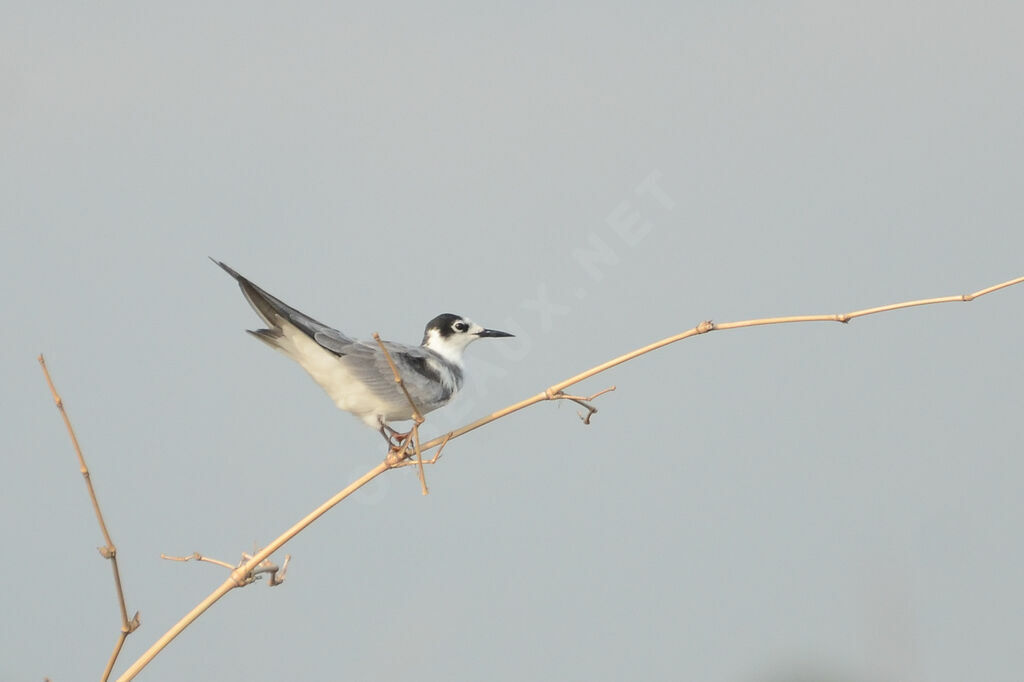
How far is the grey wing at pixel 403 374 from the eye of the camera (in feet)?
13.2

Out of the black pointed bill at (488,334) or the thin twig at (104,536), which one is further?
the black pointed bill at (488,334)

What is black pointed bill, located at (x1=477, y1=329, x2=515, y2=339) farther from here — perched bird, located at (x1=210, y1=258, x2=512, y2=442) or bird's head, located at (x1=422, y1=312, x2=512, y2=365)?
perched bird, located at (x1=210, y1=258, x2=512, y2=442)

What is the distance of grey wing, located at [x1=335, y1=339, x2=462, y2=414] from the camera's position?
403 centimetres

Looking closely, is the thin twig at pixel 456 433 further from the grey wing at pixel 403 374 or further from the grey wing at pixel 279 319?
the grey wing at pixel 403 374

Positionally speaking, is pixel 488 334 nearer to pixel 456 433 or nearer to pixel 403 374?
pixel 403 374

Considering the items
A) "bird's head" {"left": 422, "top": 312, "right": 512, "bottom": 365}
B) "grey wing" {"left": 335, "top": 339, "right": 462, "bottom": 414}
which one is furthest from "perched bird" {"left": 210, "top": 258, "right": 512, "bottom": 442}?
"bird's head" {"left": 422, "top": 312, "right": 512, "bottom": 365}

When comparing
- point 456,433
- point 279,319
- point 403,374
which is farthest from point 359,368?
point 456,433

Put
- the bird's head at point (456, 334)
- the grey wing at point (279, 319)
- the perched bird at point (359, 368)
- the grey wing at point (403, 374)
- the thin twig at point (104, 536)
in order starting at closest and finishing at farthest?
1. the thin twig at point (104, 536)
2. the grey wing at point (279, 319)
3. the perched bird at point (359, 368)
4. the grey wing at point (403, 374)
5. the bird's head at point (456, 334)

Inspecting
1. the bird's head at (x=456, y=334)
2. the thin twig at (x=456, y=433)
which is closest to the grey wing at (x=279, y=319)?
the thin twig at (x=456, y=433)

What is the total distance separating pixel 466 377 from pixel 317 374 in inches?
48.9

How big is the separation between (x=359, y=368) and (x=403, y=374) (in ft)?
0.92

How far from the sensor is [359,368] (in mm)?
4023

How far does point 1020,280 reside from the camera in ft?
7.09

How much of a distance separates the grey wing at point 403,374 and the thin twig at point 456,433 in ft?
4.82
